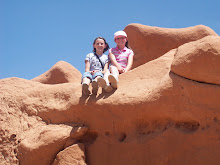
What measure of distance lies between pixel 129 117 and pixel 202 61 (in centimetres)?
134

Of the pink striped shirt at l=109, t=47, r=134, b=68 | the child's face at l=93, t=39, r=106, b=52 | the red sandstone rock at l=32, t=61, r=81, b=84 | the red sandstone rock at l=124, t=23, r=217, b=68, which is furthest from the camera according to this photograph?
the red sandstone rock at l=32, t=61, r=81, b=84

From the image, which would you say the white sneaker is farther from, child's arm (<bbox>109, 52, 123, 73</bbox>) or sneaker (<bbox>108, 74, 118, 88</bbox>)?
child's arm (<bbox>109, 52, 123, 73</bbox>)

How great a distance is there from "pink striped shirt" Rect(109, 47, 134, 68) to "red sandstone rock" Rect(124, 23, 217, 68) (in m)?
2.25

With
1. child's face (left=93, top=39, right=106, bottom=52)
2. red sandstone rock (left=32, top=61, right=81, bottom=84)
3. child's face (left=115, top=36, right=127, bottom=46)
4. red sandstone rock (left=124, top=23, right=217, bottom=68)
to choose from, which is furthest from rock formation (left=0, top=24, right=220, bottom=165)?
red sandstone rock (left=32, top=61, right=81, bottom=84)

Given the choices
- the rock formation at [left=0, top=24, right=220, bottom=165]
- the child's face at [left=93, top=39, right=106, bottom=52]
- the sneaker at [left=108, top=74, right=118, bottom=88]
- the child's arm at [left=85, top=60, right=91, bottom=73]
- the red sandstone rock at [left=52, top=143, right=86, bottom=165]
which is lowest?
the red sandstone rock at [left=52, top=143, right=86, bottom=165]

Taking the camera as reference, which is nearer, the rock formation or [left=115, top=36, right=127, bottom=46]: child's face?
the rock formation

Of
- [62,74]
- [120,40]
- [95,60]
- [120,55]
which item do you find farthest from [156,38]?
[62,74]

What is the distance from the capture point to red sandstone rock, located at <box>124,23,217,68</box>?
7.71m

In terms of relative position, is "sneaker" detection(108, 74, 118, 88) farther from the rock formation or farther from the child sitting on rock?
the child sitting on rock

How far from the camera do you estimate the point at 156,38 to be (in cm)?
798

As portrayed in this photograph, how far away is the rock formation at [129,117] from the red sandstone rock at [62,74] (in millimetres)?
4070

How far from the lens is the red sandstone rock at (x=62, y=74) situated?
395 inches

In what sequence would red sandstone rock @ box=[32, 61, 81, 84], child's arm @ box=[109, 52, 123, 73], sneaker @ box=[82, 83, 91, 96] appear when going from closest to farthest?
1. sneaker @ box=[82, 83, 91, 96]
2. child's arm @ box=[109, 52, 123, 73]
3. red sandstone rock @ box=[32, 61, 81, 84]

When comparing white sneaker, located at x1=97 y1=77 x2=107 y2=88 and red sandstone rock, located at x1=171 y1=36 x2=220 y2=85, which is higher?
red sandstone rock, located at x1=171 y1=36 x2=220 y2=85
